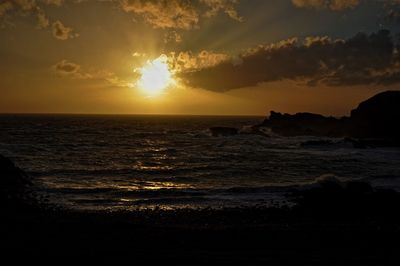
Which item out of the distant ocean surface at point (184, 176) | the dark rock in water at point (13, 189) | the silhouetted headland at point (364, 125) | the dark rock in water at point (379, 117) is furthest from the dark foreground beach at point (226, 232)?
the dark rock in water at point (379, 117)

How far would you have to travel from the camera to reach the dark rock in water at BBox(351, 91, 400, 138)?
81125 millimetres

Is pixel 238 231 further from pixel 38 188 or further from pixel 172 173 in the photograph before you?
pixel 172 173

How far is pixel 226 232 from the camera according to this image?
57.7ft

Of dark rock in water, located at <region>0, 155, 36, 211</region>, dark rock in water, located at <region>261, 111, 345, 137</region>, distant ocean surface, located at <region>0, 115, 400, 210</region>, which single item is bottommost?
distant ocean surface, located at <region>0, 115, 400, 210</region>

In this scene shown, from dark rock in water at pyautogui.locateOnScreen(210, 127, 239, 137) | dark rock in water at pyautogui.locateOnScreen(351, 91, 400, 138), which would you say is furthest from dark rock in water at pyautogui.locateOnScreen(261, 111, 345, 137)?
dark rock in water at pyautogui.locateOnScreen(210, 127, 239, 137)

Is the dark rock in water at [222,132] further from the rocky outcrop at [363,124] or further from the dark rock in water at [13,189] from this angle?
the dark rock in water at [13,189]

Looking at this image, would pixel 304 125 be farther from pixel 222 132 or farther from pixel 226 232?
pixel 226 232

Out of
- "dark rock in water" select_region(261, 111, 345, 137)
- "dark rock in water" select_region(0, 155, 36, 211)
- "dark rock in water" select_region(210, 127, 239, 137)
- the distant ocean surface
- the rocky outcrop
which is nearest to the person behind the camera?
"dark rock in water" select_region(0, 155, 36, 211)

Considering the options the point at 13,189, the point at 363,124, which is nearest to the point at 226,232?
the point at 13,189

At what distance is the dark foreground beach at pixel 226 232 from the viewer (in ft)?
44.1

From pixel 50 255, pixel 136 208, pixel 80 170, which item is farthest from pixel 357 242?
pixel 80 170

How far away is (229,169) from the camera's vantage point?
42938mm

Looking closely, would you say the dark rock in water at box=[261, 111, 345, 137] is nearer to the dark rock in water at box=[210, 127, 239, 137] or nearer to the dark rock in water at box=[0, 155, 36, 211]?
the dark rock in water at box=[210, 127, 239, 137]

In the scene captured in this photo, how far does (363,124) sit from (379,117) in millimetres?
5062
